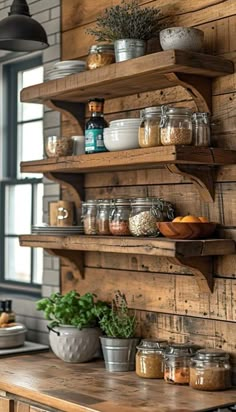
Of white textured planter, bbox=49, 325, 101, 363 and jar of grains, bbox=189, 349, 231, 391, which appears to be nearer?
jar of grains, bbox=189, 349, 231, 391

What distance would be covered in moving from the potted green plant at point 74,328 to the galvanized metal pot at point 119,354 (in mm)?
154

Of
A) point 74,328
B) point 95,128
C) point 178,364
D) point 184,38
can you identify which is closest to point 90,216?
point 95,128

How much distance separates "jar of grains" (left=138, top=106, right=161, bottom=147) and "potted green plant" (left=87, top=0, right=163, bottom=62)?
284mm

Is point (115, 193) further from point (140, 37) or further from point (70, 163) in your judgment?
point (140, 37)

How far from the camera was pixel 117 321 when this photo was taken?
352cm

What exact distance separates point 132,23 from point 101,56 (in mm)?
212

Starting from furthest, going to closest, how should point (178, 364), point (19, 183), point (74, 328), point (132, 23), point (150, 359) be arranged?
point (19, 183) → point (74, 328) → point (132, 23) → point (150, 359) → point (178, 364)

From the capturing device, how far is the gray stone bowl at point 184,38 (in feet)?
10.3

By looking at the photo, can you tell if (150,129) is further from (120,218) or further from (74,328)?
(74,328)

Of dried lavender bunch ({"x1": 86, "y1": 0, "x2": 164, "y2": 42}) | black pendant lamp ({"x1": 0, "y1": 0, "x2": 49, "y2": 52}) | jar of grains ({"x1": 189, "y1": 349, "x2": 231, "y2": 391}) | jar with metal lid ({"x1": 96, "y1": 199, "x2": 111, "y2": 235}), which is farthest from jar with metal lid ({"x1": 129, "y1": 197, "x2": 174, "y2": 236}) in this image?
black pendant lamp ({"x1": 0, "y1": 0, "x2": 49, "y2": 52})

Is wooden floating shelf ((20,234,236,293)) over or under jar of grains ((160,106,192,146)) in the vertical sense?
under

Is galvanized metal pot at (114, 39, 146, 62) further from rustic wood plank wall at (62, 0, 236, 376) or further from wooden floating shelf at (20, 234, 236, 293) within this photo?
wooden floating shelf at (20, 234, 236, 293)

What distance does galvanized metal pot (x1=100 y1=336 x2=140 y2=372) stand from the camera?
3422 mm

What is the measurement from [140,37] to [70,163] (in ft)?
2.07
